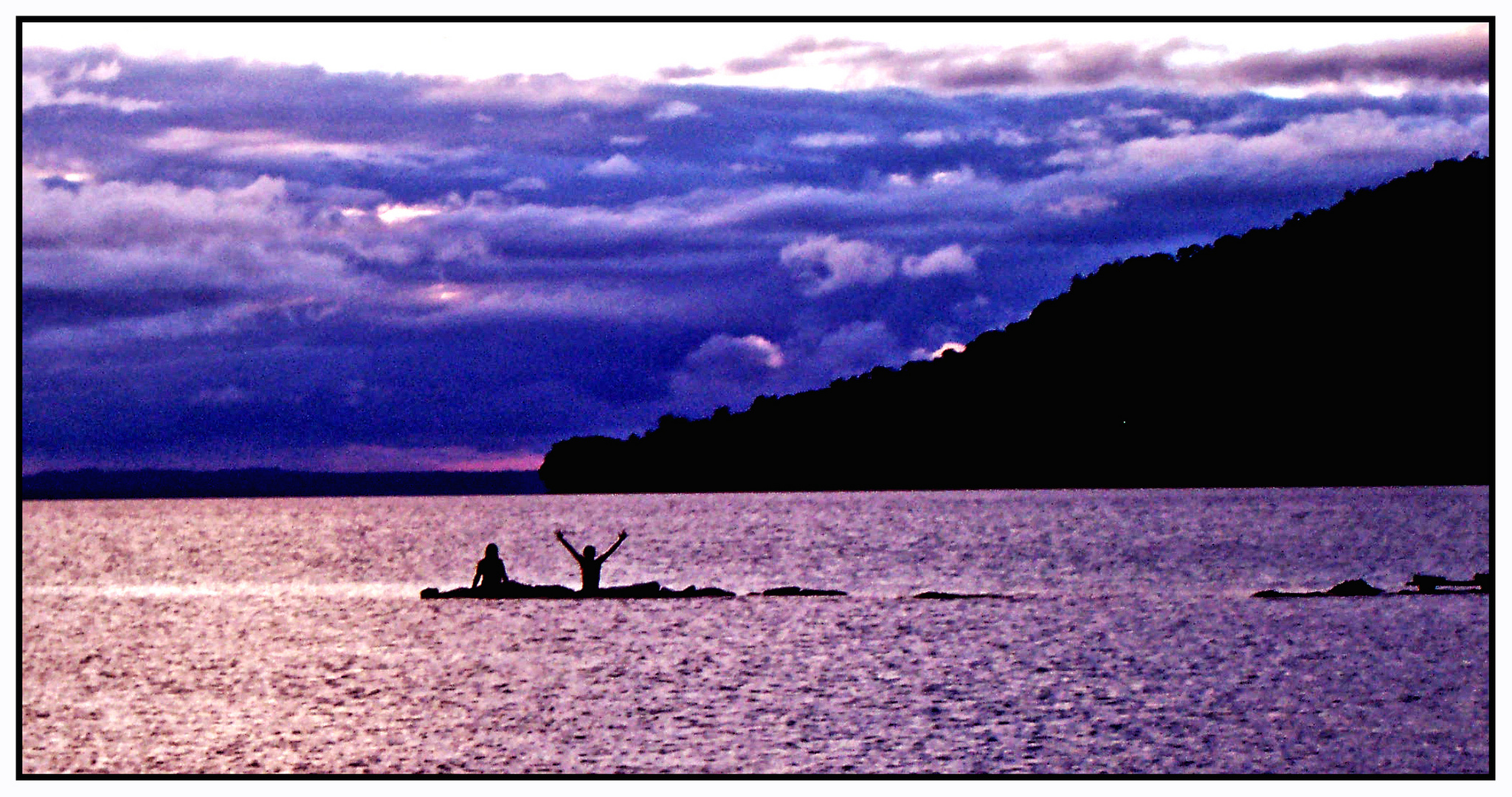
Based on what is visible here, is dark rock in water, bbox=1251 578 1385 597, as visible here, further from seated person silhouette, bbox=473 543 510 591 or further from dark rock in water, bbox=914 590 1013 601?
seated person silhouette, bbox=473 543 510 591

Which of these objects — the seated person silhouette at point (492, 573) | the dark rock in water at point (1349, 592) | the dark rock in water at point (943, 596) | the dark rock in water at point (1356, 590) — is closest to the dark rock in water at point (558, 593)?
the seated person silhouette at point (492, 573)

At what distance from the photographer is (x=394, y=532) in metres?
162

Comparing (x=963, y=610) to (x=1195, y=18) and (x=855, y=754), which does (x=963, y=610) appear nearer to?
(x=855, y=754)

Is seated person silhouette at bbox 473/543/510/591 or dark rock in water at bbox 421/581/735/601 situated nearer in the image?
dark rock in water at bbox 421/581/735/601

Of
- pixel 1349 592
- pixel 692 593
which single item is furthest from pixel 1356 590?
pixel 692 593

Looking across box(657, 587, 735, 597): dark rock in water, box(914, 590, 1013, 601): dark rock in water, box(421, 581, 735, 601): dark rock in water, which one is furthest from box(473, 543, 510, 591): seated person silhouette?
box(914, 590, 1013, 601): dark rock in water

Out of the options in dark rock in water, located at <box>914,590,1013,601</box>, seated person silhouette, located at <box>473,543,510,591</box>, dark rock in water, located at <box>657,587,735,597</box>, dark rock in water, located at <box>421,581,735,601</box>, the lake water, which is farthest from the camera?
dark rock in water, located at <box>914,590,1013,601</box>

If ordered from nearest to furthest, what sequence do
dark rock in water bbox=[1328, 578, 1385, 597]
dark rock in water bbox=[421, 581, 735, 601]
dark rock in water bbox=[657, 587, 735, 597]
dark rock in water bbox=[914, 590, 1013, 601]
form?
1. dark rock in water bbox=[421, 581, 735, 601]
2. dark rock in water bbox=[1328, 578, 1385, 597]
3. dark rock in water bbox=[657, 587, 735, 597]
4. dark rock in water bbox=[914, 590, 1013, 601]

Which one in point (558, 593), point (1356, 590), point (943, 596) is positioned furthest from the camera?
point (943, 596)

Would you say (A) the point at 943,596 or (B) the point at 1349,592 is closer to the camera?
(B) the point at 1349,592

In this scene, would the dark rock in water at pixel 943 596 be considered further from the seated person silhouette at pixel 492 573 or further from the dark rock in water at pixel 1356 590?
the seated person silhouette at pixel 492 573

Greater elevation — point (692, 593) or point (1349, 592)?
point (692, 593)

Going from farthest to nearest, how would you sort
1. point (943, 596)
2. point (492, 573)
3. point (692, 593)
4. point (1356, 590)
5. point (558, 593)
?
point (943, 596)
point (692, 593)
point (1356, 590)
point (492, 573)
point (558, 593)

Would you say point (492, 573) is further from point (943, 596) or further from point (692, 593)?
point (943, 596)
